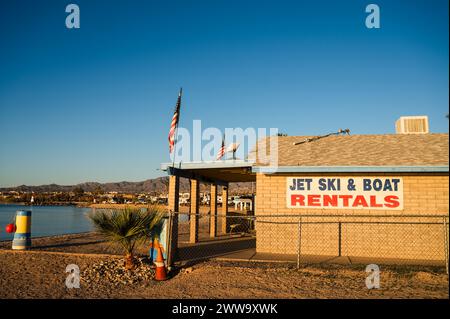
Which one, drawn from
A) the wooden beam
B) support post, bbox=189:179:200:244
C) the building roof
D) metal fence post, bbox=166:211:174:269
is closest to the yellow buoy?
the wooden beam

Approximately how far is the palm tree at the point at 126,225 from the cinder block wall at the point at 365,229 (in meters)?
4.19

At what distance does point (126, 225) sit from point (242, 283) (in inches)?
137

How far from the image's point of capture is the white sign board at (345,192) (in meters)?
11.5

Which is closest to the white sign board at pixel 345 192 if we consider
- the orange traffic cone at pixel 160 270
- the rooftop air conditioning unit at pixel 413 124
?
the rooftop air conditioning unit at pixel 413 124

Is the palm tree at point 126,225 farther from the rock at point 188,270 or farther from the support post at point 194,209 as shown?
the support post at point 194,209

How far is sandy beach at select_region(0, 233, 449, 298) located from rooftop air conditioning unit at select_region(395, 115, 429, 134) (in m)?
6.72

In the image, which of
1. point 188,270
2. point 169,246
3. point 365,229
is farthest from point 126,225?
point 365,229

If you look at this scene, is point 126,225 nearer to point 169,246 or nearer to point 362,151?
point 169,246

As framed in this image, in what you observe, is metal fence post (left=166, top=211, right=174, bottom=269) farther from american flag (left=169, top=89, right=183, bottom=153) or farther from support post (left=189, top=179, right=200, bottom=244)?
support post (left=189, top=179, right=200, bottom=244)

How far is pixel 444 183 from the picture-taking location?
37.0 feet

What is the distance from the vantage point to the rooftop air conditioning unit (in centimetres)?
1431

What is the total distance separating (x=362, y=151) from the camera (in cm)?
1273
